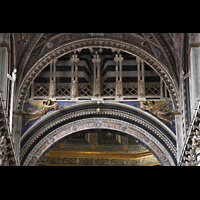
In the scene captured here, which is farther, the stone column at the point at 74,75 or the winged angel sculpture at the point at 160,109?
the stone column at the point at 74,75

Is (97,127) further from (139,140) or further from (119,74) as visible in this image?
(119,74)

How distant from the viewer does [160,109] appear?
50.4 feet

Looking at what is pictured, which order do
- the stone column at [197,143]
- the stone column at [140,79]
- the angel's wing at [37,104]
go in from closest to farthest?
the stone column at [197,143]
the angel's wing at [37,104]
the stone column at [140,79]

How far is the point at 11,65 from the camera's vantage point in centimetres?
1474

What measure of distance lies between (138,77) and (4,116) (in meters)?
5.63

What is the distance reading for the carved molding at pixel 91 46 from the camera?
15375 millimetres

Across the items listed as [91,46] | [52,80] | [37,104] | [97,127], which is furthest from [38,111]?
[91,46]

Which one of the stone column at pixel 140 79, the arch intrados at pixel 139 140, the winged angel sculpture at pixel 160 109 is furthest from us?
the stone column at pixel 140 79

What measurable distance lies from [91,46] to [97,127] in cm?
248

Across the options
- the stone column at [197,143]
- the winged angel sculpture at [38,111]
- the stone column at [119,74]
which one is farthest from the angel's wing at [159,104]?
the stone column at [197,143]

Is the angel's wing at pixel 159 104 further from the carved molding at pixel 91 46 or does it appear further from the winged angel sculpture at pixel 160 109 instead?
the carved molding at pixel 91 46

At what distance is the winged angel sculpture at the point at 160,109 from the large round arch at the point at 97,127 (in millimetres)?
168

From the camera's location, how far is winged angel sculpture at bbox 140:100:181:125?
596 inches

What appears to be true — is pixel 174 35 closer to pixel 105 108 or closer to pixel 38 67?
pixel 105 108
